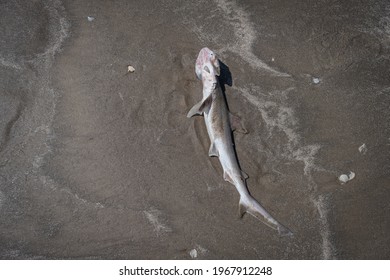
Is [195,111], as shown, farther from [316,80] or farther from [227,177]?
[316,80]

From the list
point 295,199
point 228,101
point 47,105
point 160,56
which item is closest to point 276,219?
point 295,199

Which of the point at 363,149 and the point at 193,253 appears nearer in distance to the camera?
the point at 193,253

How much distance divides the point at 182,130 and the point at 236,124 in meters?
0.79

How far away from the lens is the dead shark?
5082mm

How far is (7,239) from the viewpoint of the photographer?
15.6ft

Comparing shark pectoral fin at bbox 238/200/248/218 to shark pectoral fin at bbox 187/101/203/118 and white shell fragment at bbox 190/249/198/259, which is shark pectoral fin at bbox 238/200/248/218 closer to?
white shell fragment at bbox 190/249/198/259

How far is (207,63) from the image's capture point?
580 cm

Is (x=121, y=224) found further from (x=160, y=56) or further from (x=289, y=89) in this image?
(x=289, y=89)

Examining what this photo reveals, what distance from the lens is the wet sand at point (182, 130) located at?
4.95 meters

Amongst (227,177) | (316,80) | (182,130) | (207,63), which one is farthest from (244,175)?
(316,80)

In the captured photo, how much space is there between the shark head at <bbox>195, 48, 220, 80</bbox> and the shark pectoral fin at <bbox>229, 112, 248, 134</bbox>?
2.22 feet

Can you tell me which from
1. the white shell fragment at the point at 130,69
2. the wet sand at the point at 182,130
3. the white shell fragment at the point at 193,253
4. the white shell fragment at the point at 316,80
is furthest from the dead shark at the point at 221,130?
the white shell fragment at the point at 316,80

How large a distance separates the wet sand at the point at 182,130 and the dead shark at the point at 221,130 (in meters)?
0.15

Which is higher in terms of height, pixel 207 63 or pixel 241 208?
pixel 207 63
